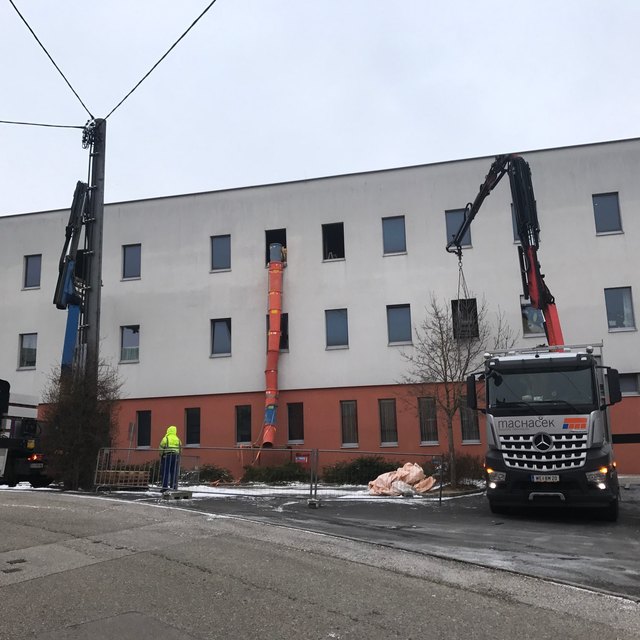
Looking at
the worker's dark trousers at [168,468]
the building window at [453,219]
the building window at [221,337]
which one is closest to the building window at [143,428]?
the building window at [221,337]

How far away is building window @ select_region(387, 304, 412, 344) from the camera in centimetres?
2592

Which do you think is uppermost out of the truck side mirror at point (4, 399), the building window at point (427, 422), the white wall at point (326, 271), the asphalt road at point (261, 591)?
the white wall at point (326, 271)

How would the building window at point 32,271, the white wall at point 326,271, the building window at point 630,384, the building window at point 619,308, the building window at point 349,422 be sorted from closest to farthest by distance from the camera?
the building window at point 630,384 < the building window at point 619,308 < the white wall at point 326,271 < the building window at point 349,422 < the building window at point 32,271

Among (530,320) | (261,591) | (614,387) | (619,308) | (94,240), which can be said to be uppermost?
(94,240)

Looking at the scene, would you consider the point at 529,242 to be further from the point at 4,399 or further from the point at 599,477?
the point at 4,399

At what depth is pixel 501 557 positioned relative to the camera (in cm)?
832

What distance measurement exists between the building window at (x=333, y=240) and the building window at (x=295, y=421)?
6.34 metres

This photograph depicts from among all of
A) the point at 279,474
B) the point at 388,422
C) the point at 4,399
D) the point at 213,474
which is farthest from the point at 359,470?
the point at 4,399

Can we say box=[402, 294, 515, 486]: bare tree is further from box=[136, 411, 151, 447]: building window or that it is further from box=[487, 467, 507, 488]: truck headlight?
box=[136, 411, 151, 447]: building window

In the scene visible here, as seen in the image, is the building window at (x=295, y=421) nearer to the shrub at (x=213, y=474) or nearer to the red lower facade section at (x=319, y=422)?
the red lower facade section at (x=319, y=422)

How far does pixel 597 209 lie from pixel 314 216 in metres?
11.3

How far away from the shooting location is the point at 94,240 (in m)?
21.0

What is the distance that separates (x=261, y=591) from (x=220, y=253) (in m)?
23.3

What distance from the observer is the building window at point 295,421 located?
26344 millimetres
